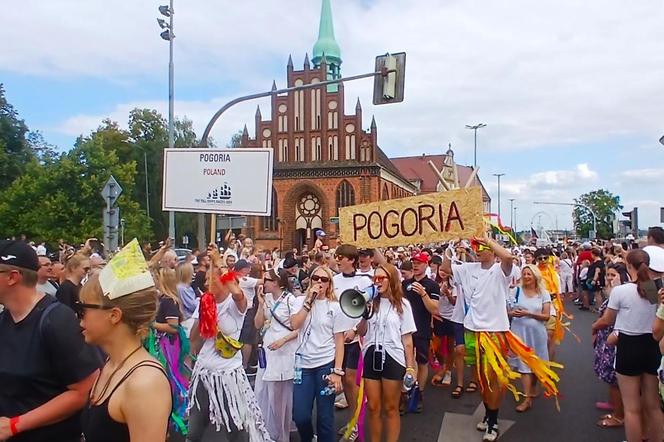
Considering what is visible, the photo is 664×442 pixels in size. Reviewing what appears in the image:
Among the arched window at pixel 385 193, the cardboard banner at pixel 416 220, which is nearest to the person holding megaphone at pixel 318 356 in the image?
the cardboard banner at pixel 416 220

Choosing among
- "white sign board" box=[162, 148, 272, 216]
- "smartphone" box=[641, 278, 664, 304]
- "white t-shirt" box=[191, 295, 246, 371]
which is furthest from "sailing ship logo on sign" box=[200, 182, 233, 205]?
"smartphone" box=[641, 278, 664, 304]

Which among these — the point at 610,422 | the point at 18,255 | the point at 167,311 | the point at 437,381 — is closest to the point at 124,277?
the point at 18,255

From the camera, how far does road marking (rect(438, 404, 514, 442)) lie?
5.81 meters

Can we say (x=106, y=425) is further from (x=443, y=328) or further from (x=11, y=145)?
(x=11, y=145)

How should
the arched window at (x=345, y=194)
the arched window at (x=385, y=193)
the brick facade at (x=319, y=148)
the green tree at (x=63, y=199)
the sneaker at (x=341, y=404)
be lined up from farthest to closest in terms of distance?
the arched window at (x=385, y=193)
the arched window at (x=345, y=194)
the brick facade at (x=319, y=148)
the green tree at (x=63, y=199)
the sneaker at (x=341, y=404)

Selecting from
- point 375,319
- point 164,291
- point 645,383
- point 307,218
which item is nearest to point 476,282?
point 375,319

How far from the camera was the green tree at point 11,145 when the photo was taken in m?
41.1

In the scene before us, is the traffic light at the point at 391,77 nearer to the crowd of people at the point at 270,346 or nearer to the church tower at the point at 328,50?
the crowd of people at the point at 270,346

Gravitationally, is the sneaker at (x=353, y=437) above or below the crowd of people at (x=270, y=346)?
below

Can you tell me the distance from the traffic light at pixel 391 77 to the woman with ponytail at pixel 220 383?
695 cm

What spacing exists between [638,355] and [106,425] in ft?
13.6

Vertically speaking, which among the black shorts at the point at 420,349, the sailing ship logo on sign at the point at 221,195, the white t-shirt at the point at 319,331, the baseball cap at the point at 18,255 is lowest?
the black shorts at the point at 420,349

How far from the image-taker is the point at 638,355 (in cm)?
470

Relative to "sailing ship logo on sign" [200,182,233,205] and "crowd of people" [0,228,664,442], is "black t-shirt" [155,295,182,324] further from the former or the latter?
"sailing ship logo on sign" [200,182,233,205]
